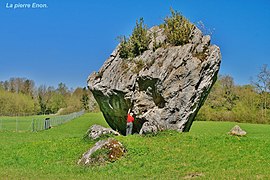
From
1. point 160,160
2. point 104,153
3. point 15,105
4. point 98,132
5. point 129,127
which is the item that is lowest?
point 160,160

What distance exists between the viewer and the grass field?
1230cm

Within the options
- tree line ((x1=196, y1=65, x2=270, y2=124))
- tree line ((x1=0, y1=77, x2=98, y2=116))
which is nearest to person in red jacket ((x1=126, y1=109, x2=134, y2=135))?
tree line ((x1=196, y1=65, x2=270, y2=124))

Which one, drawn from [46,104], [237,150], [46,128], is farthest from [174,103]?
[46,104]

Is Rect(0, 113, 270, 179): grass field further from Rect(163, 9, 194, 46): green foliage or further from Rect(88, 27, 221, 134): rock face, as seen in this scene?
Rect(163, 9, 194, 46): green foliage

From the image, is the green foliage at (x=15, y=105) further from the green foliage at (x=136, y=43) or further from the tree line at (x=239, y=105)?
the green foliage at (x=136, y=43)

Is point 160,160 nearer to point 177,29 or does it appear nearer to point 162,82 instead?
point 162,82

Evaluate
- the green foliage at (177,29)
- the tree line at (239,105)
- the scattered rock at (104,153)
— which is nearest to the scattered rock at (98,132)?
the scattered rock at (104,153)

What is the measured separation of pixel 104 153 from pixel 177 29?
894 cm

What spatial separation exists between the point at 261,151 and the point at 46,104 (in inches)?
3938

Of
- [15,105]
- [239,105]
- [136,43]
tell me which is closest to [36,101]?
[15,105]

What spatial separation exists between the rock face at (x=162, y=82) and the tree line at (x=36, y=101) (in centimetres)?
7758

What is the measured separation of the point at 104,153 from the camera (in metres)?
14.5

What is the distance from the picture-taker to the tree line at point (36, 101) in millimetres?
96562

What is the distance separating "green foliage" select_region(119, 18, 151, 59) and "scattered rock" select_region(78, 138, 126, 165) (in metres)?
7.02
